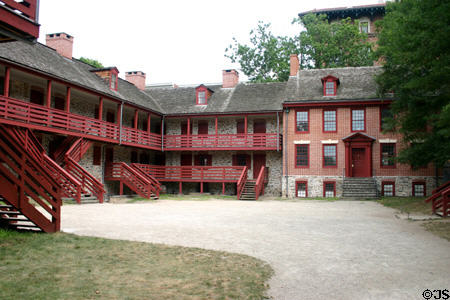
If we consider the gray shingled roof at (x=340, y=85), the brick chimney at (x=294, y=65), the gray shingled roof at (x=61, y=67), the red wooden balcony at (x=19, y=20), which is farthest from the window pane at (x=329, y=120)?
the red wooden balcony at (x=19, y=20)

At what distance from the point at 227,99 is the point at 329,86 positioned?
800 centimetres

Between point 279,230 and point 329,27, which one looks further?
point 329,27

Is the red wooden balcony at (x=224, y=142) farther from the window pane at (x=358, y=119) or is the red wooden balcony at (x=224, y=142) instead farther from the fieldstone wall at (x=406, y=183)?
the fieldstone wall at (x=406, y=183)

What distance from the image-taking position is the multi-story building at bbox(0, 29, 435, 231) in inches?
812

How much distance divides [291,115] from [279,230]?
17451 millimetres

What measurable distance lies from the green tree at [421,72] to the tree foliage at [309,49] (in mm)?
14901

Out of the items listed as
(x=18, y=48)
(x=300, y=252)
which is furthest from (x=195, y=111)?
(x=300, y=252)

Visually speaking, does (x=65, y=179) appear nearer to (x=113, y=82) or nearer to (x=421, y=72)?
(x=113, y=82)

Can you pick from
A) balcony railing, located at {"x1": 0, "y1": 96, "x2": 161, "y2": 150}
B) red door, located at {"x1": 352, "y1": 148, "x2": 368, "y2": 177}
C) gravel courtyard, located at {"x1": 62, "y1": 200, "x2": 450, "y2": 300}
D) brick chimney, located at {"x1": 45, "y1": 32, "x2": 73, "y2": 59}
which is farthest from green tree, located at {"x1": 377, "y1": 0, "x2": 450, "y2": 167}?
brick chimney, located at {"x1": 45, "y1": 32, "x2": 73, "y2": 59}

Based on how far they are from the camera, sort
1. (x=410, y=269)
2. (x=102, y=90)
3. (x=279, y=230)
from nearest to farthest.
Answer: (x=410, y=269) < (x=279, y=230) < (x=102, y=90)

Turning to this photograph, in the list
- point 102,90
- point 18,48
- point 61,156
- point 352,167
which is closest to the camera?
point 18,48

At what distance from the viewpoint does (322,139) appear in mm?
26656

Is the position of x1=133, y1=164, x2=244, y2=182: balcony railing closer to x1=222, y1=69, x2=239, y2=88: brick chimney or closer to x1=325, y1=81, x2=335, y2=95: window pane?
x1=222, y1=69, x2=239, y2=88: brick chimney

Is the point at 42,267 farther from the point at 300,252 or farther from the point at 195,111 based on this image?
the point at 195,111
